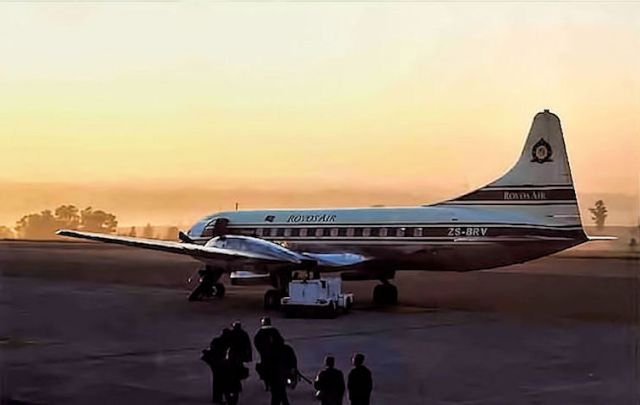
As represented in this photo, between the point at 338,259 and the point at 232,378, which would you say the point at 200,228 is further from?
the point at 232,378

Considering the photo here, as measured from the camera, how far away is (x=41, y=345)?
1631cm

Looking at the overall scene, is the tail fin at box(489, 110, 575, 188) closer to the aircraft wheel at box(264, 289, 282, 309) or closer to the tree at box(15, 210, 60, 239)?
the aircraft wheel at box(264, 289, 282, 309)

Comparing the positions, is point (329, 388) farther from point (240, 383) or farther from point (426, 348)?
point (426, 348)

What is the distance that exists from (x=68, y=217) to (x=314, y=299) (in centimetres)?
746

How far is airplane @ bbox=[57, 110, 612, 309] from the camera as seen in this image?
72.3 feet

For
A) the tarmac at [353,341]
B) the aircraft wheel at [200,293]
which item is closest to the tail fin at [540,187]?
the tarmac at [353,341]

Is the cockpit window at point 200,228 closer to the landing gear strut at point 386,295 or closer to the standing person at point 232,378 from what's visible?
the landing gear strut at point 386,295

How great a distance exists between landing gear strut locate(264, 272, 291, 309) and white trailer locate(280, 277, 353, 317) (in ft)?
4.76

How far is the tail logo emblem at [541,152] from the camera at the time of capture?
69.1 feet

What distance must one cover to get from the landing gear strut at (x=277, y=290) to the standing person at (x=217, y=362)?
1098 cm

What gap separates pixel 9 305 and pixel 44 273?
6.38 meters

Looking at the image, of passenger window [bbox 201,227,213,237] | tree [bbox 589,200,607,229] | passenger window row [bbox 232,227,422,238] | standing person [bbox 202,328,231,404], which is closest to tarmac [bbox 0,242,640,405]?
standing person [bbox 202,328,231,404]

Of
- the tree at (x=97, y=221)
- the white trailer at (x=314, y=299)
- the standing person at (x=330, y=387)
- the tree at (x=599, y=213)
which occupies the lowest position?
the standing person at (x=330, y=387)

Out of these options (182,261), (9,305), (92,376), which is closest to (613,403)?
(92,376)
